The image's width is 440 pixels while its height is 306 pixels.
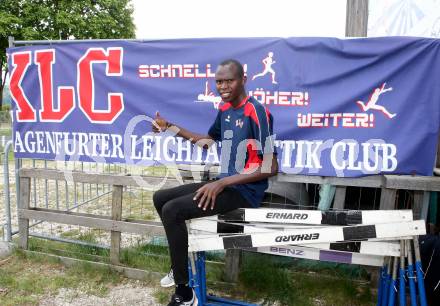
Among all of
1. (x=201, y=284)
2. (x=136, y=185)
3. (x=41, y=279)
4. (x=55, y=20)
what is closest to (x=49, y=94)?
(x=136, y=185)

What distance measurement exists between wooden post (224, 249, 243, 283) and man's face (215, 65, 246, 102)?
5.60 ft

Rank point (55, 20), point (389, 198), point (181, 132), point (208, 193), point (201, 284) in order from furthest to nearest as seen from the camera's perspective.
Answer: point (55, 20), point (181, 132), point (389, 198), point (201, 284), point (208, 193)

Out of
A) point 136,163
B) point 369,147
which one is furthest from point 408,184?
point 136,163

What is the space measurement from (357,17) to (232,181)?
3140 millimetres

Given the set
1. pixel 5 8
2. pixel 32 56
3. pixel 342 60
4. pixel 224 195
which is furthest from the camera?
pixel 5 8

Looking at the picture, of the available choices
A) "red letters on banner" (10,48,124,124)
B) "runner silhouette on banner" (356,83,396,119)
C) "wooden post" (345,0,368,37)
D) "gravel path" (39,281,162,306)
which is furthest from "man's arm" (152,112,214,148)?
"wooden post" (345,0,368,37)

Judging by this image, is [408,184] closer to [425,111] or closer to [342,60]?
[425,111]

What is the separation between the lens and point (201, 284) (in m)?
3.13

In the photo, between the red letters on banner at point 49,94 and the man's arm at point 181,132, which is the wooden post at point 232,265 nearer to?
the man's arm at point 181,132

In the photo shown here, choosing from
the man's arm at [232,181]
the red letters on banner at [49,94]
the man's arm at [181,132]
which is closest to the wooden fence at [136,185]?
the man's arm at [181,132]

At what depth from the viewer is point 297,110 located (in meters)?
3.51

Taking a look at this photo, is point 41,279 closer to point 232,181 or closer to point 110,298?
point 110,298

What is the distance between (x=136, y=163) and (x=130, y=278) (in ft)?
4.20

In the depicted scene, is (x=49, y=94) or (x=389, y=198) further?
(x=49, y=94)
